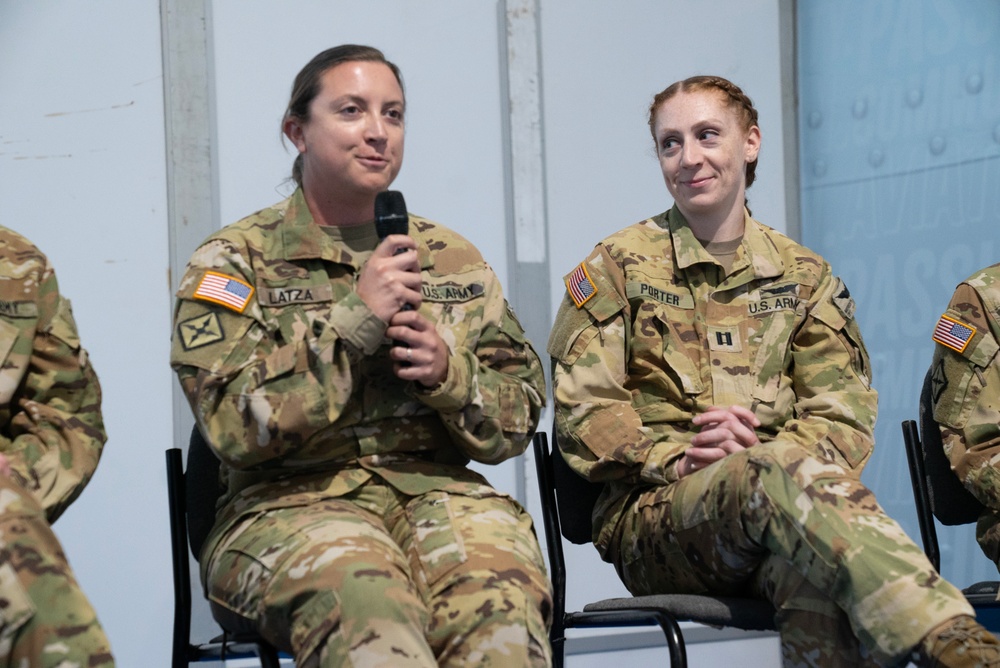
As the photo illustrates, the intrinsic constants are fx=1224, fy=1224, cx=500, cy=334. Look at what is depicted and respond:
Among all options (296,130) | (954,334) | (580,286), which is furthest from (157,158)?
(954,334)

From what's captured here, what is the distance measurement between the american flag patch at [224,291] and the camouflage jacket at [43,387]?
0.77 feet

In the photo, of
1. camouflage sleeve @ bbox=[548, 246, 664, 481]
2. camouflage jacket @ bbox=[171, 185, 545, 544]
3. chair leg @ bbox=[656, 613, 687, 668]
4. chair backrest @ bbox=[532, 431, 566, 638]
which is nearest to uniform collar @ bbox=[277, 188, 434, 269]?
camouflage jacket @ bbox=[171, 185, 545, 544]

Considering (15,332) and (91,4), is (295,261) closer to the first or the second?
(15,332)

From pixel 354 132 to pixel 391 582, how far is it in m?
0.85

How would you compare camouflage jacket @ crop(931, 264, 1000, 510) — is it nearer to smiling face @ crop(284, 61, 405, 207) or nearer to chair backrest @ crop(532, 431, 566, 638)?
chair backrest @ crop(532, 431, 566, 638)

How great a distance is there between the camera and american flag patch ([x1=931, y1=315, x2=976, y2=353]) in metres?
2.61

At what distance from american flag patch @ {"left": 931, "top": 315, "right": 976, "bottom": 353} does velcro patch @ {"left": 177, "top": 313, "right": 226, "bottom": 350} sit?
1.53 metres

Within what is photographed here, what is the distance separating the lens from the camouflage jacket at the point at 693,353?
2348 millimetres

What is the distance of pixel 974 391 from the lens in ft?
8.45

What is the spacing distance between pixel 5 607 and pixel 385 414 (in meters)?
0.79

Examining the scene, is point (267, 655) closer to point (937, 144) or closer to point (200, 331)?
point (200, 331)

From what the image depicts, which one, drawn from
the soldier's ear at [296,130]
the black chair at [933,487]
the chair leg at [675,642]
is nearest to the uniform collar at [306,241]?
the soldier's ear at [296,130]

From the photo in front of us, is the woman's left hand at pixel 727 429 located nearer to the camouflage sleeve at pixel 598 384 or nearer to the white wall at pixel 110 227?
the camouflage sleeve at pixel 598 384

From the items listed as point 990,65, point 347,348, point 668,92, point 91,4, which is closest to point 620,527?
point 347,348
